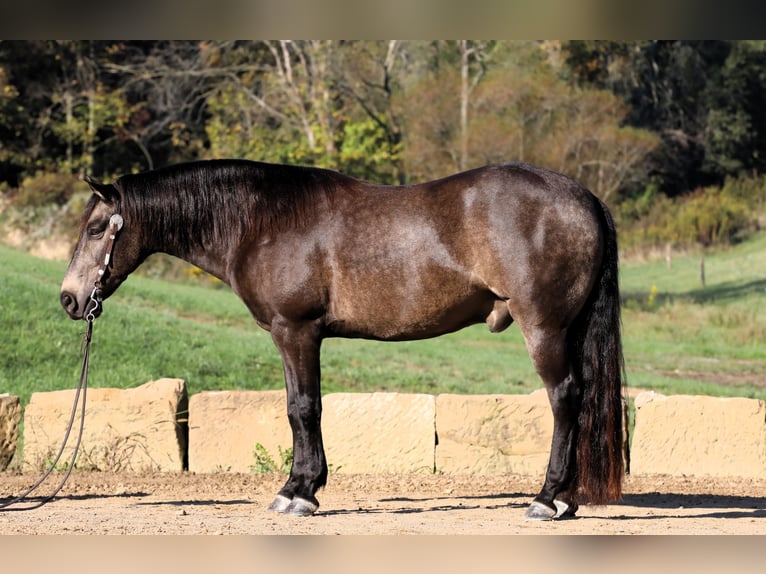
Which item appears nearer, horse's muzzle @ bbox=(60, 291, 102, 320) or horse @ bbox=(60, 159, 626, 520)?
horse @ bbox=(60, 159, 626, 520)

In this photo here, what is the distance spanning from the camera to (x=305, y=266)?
7.57m

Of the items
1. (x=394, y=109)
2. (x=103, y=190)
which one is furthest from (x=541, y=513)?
(x=394, y=109)

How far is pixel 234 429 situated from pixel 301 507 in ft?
7.84

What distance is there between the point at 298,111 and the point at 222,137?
1.98 m

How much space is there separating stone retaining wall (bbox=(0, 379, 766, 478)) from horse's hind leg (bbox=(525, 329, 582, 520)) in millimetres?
2264

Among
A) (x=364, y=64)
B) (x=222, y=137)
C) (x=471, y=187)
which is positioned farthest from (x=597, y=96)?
(x=471, y=187)

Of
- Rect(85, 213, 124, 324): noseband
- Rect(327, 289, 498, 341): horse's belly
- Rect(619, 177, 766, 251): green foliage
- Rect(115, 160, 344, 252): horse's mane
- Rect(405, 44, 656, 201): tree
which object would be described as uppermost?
Rect(405, 44, 656, 201): tree

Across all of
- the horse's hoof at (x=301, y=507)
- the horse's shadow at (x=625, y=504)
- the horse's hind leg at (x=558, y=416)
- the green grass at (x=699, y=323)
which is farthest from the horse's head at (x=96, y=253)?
the green grass at (x=699, y=323)

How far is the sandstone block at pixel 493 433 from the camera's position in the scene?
31.6ft

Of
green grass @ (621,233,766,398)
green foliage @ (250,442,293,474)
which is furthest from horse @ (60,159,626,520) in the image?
green grass @ (621,233,766,398)

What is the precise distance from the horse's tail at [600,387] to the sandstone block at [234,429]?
3121 mm

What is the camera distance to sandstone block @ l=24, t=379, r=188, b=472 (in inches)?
383

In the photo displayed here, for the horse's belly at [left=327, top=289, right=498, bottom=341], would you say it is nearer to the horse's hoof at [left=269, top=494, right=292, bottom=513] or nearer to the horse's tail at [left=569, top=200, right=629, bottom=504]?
the horse's tail at [left=569, top=200, right=629, bottom=504]

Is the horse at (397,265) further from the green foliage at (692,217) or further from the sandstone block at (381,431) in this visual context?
the green foliage at (692,217)
